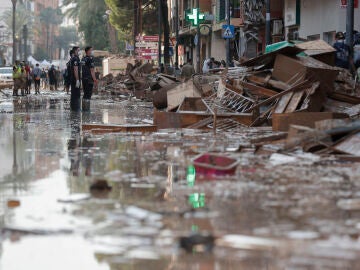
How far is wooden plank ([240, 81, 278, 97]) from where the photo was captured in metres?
18.4

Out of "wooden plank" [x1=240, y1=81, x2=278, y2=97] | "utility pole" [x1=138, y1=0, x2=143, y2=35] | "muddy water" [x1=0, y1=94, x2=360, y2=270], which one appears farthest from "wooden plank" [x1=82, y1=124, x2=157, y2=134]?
"utility pole" [x1=138, y1=0, x2=143, y2=35]

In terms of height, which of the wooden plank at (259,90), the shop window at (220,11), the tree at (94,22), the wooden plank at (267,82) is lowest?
the wooden plank at (259,90)

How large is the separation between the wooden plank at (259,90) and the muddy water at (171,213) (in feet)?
18.4

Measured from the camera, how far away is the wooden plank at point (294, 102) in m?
16.6

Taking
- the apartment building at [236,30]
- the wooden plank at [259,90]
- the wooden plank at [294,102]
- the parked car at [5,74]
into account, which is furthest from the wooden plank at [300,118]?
the parked car at [5,74]

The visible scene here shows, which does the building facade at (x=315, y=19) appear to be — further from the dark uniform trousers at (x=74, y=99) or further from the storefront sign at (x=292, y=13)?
the dark uniform trousers at (x=74, y=99)

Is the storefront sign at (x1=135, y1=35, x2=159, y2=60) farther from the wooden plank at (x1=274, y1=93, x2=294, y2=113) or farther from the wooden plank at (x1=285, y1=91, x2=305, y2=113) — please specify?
the wooden plank at (x1=285, y1=91, x2=305, y2=113)

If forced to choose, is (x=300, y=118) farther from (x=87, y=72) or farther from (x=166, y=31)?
(x=166, y=31)

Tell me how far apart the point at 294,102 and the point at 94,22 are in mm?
97356

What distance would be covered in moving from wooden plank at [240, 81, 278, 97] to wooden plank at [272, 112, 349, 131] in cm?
279

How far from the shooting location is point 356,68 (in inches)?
1021

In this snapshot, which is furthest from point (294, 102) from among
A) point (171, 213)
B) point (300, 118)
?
point (171, 213)

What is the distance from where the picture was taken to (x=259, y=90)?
1862 centimetres

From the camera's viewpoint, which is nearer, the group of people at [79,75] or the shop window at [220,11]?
the group of people at [79,75]
